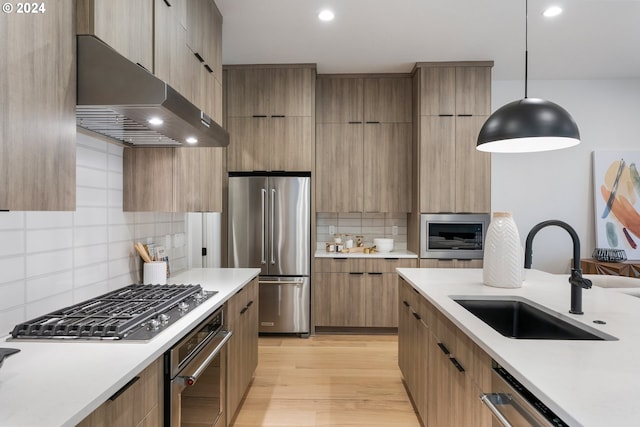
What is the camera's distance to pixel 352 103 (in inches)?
176

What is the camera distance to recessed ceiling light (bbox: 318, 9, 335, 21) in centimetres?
300

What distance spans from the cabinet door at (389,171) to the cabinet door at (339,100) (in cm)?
45

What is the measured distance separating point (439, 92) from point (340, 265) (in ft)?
7.22

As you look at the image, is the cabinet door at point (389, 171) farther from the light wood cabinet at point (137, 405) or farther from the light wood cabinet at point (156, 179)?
the light wood cabinet at point (137, 405)

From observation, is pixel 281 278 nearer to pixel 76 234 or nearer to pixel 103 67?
pixel 76 234

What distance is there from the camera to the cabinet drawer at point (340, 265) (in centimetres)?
414

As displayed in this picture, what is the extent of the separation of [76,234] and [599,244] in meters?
5.31

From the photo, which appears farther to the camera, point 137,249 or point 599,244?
point 599,244

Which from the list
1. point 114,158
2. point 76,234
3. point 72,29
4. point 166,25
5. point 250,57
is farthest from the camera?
point 250,57

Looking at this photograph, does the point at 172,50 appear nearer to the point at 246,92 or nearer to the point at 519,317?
the point at 246,92

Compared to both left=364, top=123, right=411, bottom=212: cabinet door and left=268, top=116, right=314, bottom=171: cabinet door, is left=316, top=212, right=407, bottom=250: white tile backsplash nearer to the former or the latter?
left=364, top=123, right=411, bottom=212: cabinet door

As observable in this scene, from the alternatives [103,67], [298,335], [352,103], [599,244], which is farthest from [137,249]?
[599,244]

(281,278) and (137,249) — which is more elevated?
(137,249)

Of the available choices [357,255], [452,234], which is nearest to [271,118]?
[357,255]
